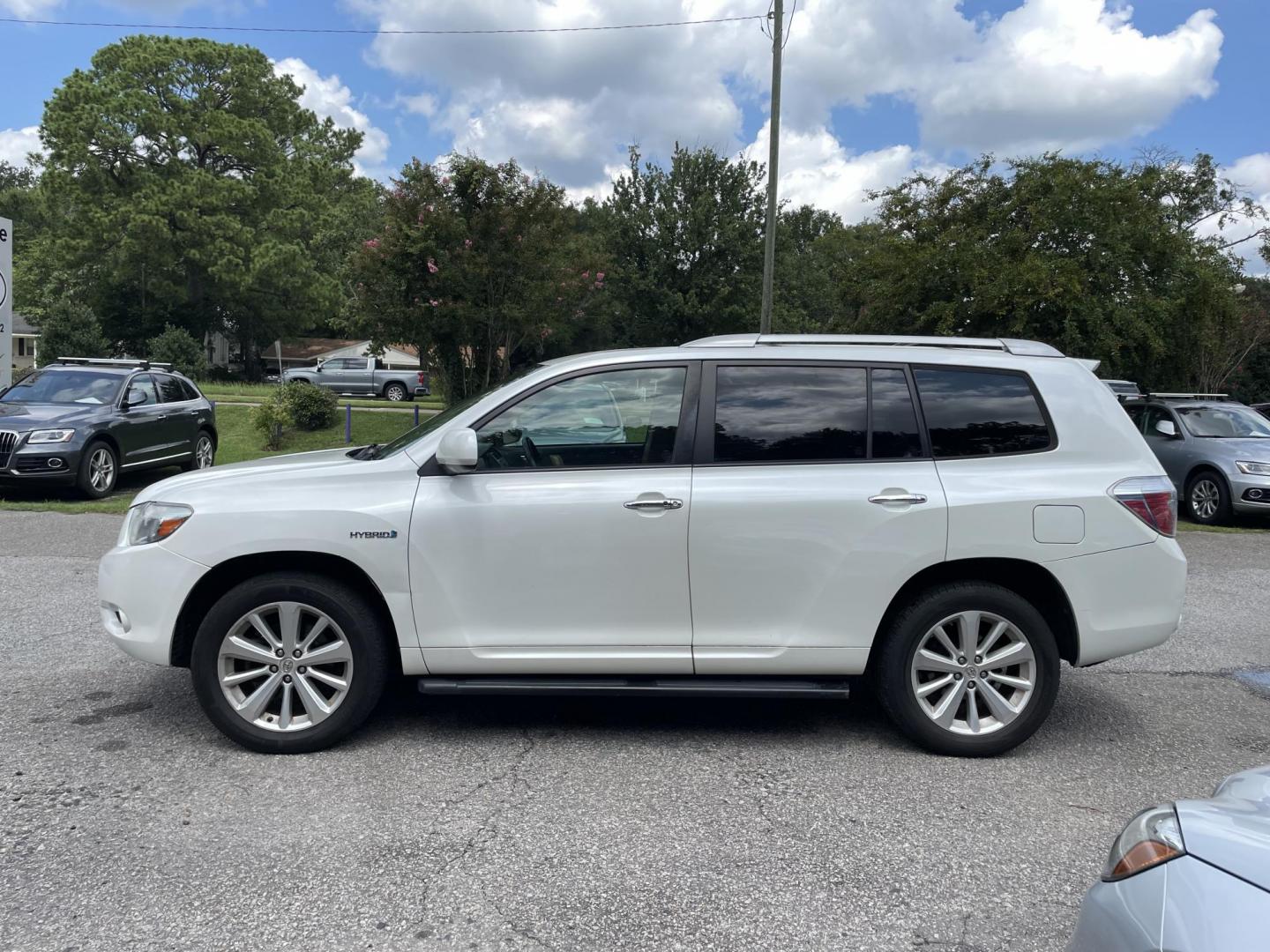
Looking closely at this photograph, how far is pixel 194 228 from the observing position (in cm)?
3919

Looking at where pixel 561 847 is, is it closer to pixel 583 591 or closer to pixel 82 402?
pixel 583 591

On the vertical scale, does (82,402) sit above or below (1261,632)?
above

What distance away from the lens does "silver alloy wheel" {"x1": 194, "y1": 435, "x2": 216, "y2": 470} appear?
44.3ft

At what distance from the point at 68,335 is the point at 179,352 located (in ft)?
13.2

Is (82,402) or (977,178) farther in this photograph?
(977,178)

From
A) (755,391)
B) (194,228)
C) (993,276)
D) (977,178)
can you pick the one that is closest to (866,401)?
(755,391)

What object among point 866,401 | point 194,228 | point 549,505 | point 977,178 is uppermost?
point 194,228

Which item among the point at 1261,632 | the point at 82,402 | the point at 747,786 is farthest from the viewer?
the point at 82,402

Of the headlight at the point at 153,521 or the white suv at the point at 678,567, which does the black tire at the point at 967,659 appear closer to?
the white suv at the point at 678,567

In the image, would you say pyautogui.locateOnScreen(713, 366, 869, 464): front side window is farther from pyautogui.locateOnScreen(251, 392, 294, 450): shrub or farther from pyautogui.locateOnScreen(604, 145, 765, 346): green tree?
pyautogui.locateOnScreen(604, 145, 765, 346): green tree

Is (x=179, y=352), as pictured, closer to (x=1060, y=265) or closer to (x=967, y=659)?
(x=1060, y=265)

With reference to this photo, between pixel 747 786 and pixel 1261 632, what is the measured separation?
4.87 meters

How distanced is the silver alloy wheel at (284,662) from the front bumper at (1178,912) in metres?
3.06

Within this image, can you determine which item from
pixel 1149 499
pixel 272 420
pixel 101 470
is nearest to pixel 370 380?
pixel 272 420
